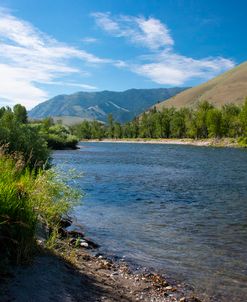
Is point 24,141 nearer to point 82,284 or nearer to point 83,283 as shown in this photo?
point 83,283

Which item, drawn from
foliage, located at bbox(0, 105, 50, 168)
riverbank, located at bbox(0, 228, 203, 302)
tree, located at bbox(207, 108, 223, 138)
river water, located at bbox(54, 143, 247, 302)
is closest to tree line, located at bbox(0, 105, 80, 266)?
riverbank, located at bbox(0, 228, 203, 302)

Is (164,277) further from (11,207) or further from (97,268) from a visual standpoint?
(11,207)

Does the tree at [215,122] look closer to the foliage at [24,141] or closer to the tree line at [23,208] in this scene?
the foliage at [24,141]

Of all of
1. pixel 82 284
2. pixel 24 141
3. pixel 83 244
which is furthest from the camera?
pixel 24 141

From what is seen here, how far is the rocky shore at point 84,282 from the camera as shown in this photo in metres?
9.38

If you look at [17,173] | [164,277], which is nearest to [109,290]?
[164,277]

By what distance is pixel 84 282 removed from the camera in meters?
11.1

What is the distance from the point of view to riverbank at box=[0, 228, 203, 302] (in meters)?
9.38

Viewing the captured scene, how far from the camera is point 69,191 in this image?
17500 mm

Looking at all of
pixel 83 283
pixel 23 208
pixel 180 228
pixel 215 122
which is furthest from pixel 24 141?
pixel 215 122

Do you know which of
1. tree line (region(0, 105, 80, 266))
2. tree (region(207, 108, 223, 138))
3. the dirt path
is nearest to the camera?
the dirt path

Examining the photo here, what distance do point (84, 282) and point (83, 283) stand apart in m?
0.13

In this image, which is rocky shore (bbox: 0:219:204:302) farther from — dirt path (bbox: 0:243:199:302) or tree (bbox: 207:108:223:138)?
tree (bbox: 207:108:223:138)

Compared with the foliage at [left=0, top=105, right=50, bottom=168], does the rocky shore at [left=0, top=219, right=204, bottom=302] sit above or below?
below
